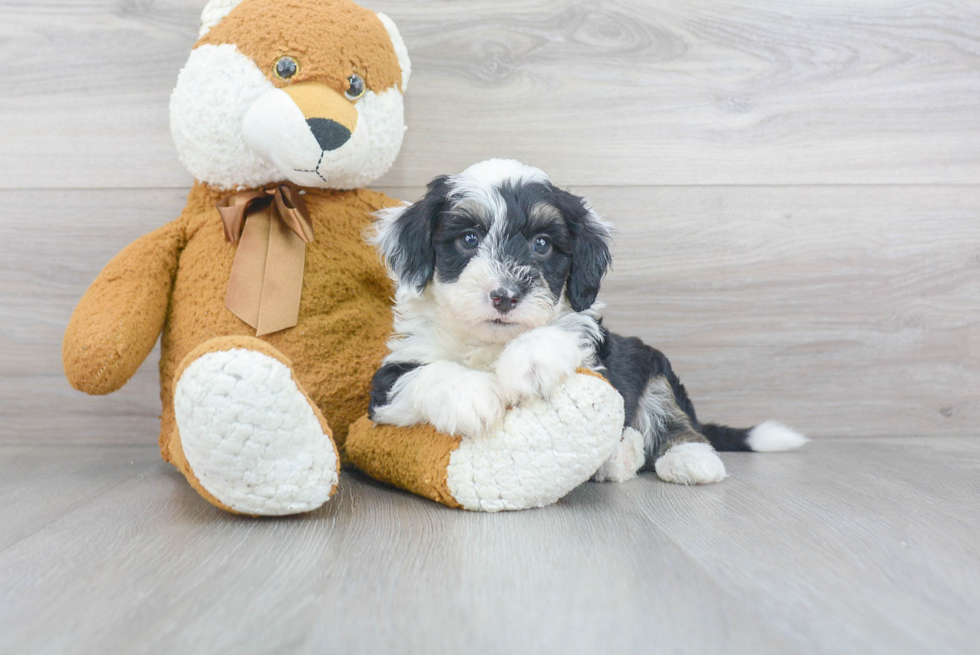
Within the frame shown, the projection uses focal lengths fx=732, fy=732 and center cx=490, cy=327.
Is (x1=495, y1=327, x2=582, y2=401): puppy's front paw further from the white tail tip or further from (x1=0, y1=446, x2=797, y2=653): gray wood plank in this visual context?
the white tail tip

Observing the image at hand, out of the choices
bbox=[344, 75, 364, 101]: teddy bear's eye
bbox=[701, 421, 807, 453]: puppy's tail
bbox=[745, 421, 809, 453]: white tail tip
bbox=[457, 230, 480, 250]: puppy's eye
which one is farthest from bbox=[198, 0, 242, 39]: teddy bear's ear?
bbox=[745, 421, 809, 453]: white tail tip

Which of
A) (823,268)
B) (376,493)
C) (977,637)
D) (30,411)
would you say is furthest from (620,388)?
(30,411)

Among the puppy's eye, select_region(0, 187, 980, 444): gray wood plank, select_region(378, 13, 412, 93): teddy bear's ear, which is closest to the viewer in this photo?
the puppy's eye

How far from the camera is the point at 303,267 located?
5.59ft

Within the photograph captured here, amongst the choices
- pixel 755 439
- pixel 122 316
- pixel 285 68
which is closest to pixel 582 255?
pixel 285 68

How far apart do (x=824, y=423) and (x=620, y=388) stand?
998 mm

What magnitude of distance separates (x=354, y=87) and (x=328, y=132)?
170 mm

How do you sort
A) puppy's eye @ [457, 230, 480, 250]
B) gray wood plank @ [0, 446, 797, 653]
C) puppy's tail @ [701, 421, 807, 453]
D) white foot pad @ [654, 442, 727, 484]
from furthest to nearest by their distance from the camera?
1. puppy's tail @ [701, 421, 807, 453]
2. white foot pad @ [654, 442, 727, 484]
3. puppy's eye @ [457, 230, 480, 250]
4. gray wood plank @ [0, 446, 797, 653]

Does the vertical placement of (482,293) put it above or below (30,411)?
above

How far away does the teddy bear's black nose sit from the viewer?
1.56m

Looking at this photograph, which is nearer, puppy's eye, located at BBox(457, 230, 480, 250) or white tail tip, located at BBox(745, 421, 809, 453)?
puppy's eye, located at BBox(457, 230, 480, 250)

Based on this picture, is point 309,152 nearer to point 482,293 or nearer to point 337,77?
point 337,77

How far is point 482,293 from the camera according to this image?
53.4 inches

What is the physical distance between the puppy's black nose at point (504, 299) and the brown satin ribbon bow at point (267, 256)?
1.82 feet
